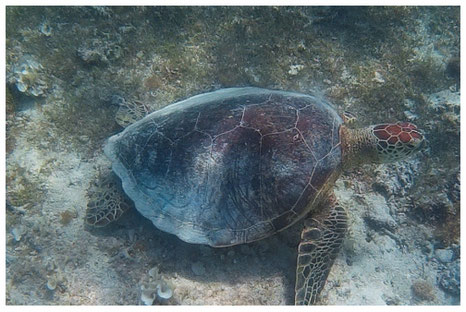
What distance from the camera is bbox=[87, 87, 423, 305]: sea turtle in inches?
88.6

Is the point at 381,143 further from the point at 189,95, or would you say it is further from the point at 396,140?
the point at 189,95

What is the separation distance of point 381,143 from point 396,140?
0.11 metres

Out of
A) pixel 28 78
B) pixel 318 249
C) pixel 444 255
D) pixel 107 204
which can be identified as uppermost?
pixel 28 78

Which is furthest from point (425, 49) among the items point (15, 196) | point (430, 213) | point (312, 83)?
point (15, 196)

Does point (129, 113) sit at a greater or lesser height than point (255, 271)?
greater

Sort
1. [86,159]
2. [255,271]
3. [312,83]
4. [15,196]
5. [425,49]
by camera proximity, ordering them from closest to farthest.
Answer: [255,271] → [15,196] → [86,159] → [312,83] → [425,49]

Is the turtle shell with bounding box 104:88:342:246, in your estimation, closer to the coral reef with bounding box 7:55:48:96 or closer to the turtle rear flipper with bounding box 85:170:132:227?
the turtle rear flipper with bounding box 85:170:132:227

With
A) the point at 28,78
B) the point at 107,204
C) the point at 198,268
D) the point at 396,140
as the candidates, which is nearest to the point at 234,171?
the point at 198,268

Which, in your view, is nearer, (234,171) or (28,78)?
(234,171)

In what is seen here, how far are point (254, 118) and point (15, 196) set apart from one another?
214 cm

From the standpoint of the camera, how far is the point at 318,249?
2393 mm

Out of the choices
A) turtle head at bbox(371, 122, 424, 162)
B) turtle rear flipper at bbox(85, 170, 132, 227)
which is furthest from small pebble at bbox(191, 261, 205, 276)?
turtle head at bbox(371, 122, 424, 162)

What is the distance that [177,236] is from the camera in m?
2.35

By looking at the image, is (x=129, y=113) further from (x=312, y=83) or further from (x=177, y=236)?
(x=312, y=83)
